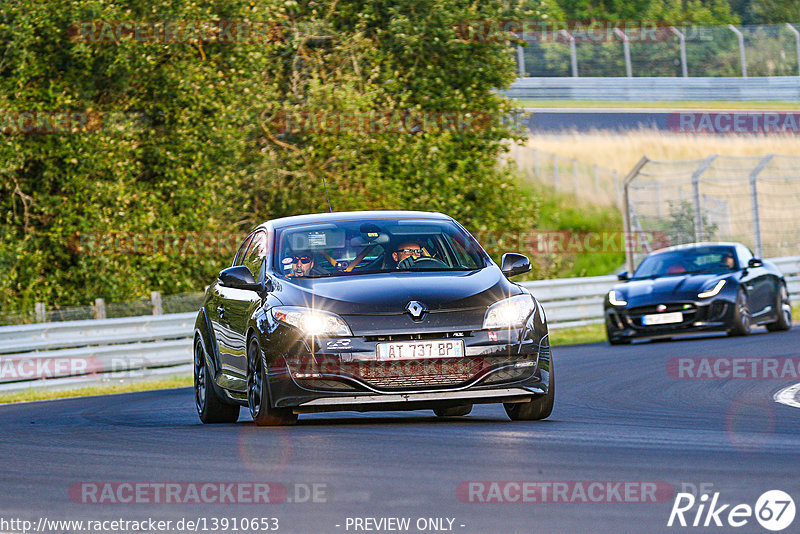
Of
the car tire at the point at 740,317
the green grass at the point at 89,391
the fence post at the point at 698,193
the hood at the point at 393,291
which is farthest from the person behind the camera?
the fence post at the point at 698,193

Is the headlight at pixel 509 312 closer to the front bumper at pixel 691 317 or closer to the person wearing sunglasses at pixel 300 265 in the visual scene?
the person wearing sunglasses at pixel 300 265

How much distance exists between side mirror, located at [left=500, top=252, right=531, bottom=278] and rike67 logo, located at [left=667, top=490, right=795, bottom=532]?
4148mm

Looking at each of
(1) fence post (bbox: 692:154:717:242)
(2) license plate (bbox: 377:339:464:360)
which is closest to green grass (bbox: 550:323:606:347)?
(1) fence post (bbox: 692:154:717:242)

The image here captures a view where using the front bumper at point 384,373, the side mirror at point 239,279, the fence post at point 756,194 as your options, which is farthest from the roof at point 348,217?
the fence post at point 756,194

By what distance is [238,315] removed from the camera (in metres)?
10.3

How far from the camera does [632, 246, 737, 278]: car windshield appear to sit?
806 inches

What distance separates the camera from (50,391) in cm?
1769

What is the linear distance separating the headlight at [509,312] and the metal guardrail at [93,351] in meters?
9.53

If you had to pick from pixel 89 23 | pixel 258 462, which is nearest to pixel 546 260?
pixel 89 23

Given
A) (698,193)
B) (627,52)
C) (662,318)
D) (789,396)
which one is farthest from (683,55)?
(789,396)

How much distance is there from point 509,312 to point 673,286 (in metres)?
10.6

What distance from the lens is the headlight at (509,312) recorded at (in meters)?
9.26

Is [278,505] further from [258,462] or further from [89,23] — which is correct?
[89,23]

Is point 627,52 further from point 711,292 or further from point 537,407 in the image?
point 537,407
